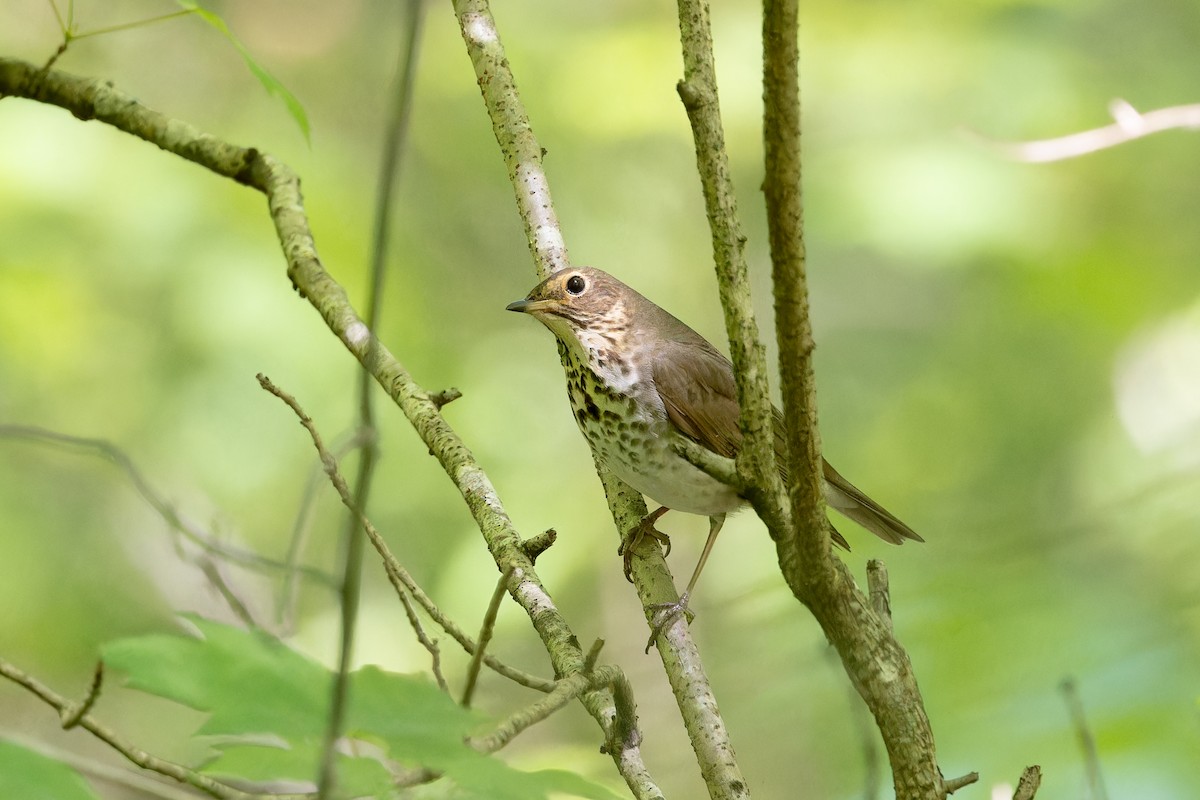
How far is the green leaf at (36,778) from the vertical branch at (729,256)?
1.04 metres

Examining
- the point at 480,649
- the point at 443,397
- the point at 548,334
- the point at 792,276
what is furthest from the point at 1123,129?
the point at 548,334

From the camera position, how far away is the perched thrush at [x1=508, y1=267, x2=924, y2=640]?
11.3 feet

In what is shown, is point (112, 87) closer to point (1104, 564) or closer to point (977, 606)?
point (977, 606)

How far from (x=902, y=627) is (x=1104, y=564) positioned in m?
1.43

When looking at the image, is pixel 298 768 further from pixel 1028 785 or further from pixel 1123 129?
pixel 1123 129

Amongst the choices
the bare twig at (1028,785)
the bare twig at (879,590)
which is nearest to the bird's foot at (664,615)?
the bare twig at (879,590)

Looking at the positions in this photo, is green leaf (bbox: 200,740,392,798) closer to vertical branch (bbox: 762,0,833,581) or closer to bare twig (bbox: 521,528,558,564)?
vertical branch (bbox: 762,0,833,581)

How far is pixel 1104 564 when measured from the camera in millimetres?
4551

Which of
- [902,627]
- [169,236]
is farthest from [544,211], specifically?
[169,236]

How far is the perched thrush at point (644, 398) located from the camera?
11.3 ft

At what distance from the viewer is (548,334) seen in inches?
250

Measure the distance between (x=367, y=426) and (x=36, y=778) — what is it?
16.9 inches

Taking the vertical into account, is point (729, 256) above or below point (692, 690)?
above

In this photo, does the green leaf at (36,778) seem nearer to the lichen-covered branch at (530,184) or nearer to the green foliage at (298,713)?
the green foliage at (298,713)
